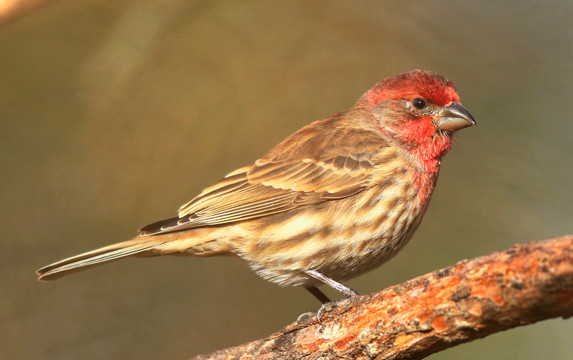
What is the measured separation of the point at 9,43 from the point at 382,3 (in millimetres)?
3098

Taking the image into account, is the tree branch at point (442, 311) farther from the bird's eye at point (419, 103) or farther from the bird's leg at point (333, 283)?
the bird's eye at point (419, 103)

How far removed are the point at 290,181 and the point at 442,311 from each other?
2078 mm

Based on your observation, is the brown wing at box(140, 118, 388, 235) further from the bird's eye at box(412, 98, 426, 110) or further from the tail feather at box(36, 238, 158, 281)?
the bird's eye at box(412, 98, 426, 110)

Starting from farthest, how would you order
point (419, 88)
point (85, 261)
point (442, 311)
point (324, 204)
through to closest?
point (419, 88) → point (324, 204) → point (85, 261) → point (442, 311)

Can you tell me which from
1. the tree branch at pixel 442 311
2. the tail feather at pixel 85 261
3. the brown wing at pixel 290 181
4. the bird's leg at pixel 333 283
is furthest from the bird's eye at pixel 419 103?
the tail feather at pixel 85 261

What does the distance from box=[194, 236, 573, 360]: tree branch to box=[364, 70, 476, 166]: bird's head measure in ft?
5.56

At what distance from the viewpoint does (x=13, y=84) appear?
225 inches

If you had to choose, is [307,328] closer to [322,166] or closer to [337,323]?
[337,323]

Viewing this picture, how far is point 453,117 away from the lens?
4902mm

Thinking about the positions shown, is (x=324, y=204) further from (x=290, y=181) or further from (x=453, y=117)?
(x=453, y=117)

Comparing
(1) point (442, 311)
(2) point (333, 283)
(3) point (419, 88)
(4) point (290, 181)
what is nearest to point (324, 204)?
(4) point (290, 181)

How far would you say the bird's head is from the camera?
4.90 metres

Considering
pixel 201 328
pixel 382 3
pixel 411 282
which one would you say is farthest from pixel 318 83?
pixel 411 282

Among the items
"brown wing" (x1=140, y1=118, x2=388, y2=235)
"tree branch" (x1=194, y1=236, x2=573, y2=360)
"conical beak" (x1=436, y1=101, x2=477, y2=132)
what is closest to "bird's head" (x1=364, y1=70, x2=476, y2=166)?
"conical beak" (x1=436, y1=101, x2=477, y2=132)
